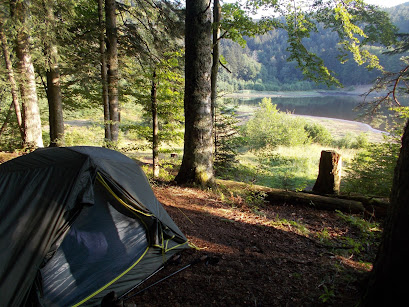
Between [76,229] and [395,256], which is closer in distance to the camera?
[395,256]

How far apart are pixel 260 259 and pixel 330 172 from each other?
3.48 meters

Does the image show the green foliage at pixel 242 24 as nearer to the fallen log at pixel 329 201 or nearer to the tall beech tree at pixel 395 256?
the fallen log at pixel 329 201

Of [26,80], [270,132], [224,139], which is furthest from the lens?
[270,132]

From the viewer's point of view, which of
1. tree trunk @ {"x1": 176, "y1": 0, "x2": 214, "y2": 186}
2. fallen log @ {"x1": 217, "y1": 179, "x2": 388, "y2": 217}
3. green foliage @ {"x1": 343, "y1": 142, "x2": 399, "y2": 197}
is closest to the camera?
fallen log @ {"x1": 217, "y1": 179, "x2": 388, "y2": 217}

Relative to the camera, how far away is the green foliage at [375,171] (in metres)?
8.11

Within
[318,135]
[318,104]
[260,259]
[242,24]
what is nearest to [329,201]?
[260,259]

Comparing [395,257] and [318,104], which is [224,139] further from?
[318,104]

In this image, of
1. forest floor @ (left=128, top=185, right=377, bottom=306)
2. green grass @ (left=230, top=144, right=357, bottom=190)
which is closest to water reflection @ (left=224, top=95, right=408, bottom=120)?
green grass @ (left=230, top=144, right=357, bottom=190)

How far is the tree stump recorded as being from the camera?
5.47 metres

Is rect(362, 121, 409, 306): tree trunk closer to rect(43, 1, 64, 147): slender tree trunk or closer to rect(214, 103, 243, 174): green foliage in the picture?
rect(43, 1, 64, 147): slender tree trunk

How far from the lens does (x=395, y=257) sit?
1361mm

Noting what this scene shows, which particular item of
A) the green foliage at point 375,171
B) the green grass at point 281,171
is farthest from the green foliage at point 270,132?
the green foliage at point 375,171

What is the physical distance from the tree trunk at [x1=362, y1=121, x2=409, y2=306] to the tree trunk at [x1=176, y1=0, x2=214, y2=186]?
4.13 meters

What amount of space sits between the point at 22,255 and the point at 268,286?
2.35 m
